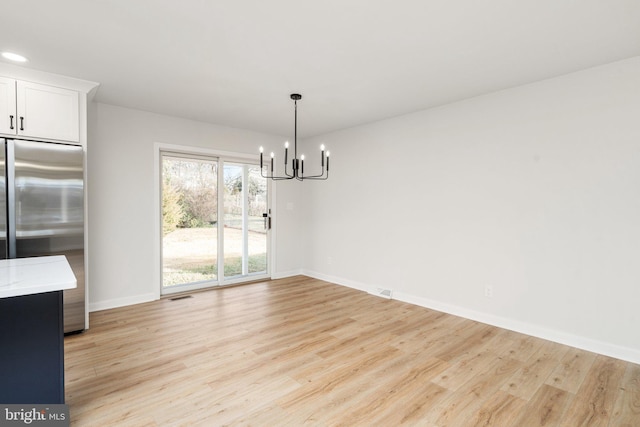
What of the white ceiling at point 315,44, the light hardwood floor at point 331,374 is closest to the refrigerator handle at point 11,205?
the white ceiling at point 315,44

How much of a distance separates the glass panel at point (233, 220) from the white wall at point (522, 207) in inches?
80.9

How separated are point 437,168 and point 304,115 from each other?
194 centimetres

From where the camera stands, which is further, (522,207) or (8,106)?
(522,207)

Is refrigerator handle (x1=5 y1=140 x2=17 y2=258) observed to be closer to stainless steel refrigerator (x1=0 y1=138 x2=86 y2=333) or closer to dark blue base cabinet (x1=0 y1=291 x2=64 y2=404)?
stainless steel refrigerator (x1=0 y1=138 x2=86 y2=333)

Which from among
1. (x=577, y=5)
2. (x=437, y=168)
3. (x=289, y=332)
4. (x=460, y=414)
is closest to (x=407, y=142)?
(x=437, y=168)

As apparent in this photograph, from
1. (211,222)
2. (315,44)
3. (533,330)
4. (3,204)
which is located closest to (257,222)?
(211,222)

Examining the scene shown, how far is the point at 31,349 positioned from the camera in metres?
1.77

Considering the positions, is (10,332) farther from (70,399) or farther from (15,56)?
(15,56)

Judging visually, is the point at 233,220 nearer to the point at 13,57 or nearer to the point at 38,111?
the point at 38,111

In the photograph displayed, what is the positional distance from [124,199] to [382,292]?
3.75 metres

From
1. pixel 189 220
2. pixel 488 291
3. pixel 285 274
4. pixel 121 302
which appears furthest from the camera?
pixel 285 274

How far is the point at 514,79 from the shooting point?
10.5 feet

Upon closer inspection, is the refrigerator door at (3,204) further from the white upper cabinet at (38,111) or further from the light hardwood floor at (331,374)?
the light hardwood floor at (331,374)

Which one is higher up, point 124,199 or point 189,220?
point 124,199
